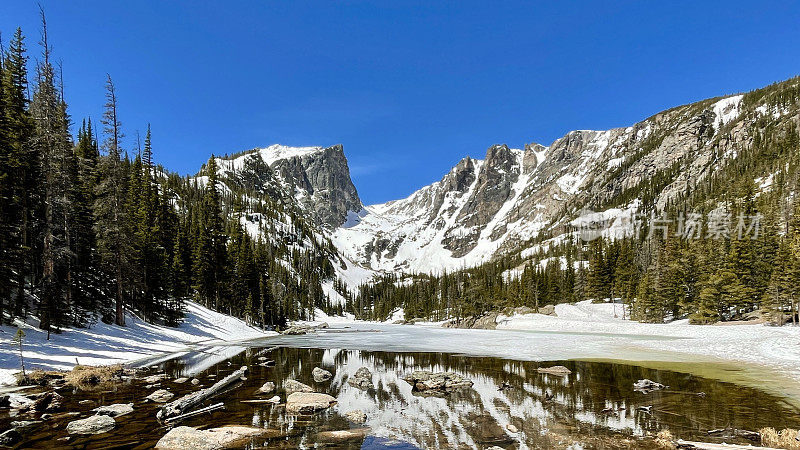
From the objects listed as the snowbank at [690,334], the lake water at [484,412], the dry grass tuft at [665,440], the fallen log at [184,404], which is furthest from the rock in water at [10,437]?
the snowbank at [690,334]

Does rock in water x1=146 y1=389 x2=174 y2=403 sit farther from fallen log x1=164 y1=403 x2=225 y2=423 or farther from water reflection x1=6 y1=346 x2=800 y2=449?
fallen log x1=164 y1=403 x2=225 y2=423

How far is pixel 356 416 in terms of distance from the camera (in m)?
14.2

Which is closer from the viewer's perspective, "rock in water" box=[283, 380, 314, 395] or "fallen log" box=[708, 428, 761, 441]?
"fallen log" box=[708, 428, 761, 441]

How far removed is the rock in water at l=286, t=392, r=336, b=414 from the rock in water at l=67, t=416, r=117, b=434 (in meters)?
5.81

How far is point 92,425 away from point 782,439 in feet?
68.1

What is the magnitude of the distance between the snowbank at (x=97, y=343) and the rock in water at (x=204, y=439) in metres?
13.7

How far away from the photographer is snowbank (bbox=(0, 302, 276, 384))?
21.3 metres

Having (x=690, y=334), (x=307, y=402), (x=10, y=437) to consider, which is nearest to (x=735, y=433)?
(x=307, y=402)

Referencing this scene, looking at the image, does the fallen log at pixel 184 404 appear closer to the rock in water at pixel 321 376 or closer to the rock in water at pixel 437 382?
the rock in water at pixel 321 376

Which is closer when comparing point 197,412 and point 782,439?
point 782,439

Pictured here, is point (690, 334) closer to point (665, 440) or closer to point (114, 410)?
point (665, 440)

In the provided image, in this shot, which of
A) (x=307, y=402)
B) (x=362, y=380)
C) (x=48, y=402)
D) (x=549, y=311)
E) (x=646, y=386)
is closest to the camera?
(x=48, y=402)

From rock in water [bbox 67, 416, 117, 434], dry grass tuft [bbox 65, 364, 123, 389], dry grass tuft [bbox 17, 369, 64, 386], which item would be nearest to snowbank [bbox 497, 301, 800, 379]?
rock in water [bbox 67, 416, 117, 434]

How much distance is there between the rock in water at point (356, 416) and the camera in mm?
13867
